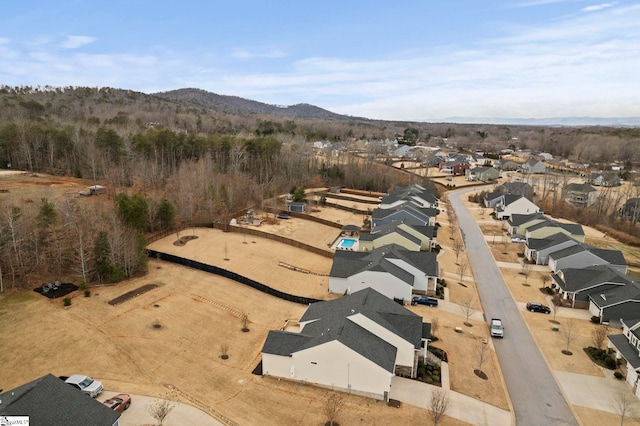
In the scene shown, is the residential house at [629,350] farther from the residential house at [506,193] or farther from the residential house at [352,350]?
the residential house at [506,193]

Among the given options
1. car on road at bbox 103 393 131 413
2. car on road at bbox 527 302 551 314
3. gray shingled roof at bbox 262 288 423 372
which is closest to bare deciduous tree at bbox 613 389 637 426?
car on road at bbox 527 302 551 314

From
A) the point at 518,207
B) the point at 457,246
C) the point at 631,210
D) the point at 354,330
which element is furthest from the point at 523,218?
the point at 354,330

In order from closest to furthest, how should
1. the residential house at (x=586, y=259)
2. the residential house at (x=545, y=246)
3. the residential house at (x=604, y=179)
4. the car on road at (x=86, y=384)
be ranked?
1. the car on road at (x=86, y=384)
2. the residential house at (x=586, y=259)
3. the residential house at (x=545, y=246)
4. the residential house at (x=604, y=179)

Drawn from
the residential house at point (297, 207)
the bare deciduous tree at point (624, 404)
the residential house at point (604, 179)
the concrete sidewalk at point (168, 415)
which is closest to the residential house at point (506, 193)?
the residential house at point (604, 179)

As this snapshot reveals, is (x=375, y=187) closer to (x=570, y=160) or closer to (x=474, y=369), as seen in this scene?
(x=474, y=369)

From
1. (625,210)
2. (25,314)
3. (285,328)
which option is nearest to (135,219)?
(25,314)

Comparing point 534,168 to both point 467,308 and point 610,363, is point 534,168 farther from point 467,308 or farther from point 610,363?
point 610,363

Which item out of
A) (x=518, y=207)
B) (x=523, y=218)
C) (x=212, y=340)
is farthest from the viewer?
(x=518, y=207)
